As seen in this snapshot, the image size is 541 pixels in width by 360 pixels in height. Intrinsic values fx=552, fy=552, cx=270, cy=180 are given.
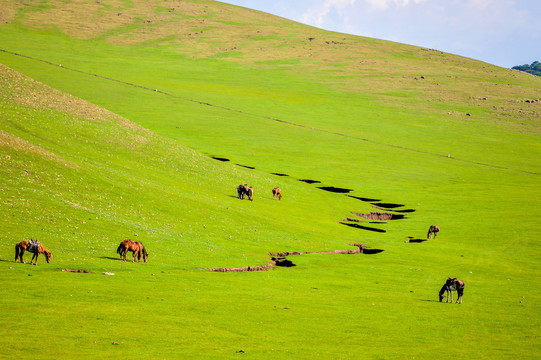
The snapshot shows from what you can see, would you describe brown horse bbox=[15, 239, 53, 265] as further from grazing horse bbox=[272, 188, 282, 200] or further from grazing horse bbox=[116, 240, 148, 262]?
grazing horse bbox=[272, 188, 282, 200]

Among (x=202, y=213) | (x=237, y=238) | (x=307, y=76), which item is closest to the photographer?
(x=237, y=238)

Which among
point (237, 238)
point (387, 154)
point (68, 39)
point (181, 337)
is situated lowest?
point (181, 337)

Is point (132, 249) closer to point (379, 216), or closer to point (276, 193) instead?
point (276, 193)

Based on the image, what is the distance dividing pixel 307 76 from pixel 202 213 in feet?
409

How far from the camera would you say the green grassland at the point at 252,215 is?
2250cm

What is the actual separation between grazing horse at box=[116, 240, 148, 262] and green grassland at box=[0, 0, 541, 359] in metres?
0.82

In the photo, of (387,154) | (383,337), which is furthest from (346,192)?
(383,337)

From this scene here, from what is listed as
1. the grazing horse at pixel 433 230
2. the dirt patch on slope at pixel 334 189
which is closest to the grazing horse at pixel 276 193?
the dirt patch on slope at pixel 334 189

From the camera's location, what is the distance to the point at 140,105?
109 meters

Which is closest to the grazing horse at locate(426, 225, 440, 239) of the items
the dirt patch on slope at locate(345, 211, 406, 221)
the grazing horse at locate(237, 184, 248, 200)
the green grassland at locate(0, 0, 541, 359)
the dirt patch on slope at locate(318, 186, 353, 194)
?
the green grassland at locate(0, 0, 541, 359)

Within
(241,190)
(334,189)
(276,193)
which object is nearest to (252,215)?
(241,190)

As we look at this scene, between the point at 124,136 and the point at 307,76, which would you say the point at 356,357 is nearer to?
the point at 124,136

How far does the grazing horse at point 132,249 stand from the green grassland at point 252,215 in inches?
32.1

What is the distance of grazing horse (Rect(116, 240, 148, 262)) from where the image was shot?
31.2m
